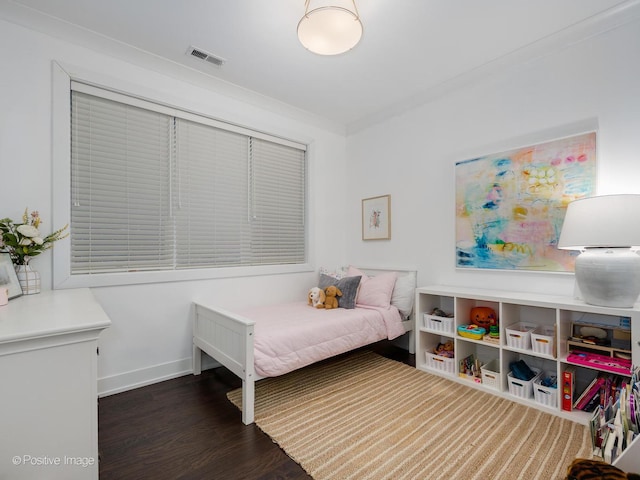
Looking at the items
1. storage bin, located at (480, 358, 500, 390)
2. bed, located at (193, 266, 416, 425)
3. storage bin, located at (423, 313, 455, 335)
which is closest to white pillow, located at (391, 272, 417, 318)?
bed, located at (193, 266, 416, 425)

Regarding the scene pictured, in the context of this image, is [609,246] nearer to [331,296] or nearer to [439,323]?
[439,323]

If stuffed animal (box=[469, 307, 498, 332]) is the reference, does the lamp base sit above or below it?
above

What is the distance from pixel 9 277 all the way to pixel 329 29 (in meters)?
2.20

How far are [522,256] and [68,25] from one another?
365 cm

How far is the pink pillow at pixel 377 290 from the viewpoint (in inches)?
117

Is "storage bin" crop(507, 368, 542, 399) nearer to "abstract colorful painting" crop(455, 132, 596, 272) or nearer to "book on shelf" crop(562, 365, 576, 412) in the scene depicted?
"book on shelf" crop(562, 365, 576, 412)

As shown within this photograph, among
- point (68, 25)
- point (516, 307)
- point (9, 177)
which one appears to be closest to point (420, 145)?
point (516, 307)

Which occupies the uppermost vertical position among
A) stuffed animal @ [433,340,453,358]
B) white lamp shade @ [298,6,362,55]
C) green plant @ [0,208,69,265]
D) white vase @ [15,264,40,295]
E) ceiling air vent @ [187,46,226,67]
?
ceiling air vent @ [187,46,226,67]

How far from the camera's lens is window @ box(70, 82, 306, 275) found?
2.26m

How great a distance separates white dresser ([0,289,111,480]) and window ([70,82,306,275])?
1.29 metres

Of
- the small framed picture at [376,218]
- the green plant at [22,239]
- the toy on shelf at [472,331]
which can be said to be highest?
the small framed picture at [376,218]

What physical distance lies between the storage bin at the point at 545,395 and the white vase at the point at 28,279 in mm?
3221

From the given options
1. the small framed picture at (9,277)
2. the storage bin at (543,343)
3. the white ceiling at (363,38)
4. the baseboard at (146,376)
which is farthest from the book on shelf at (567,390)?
the small framed picture at (9,277)

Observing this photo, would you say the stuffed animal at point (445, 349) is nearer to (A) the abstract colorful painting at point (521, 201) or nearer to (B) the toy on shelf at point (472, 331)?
(B) the toy on shelf at point (472, 331)
